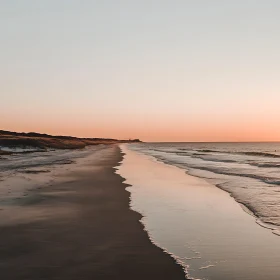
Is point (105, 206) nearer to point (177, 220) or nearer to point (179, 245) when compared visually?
point (177, 220)

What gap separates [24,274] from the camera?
7309mm

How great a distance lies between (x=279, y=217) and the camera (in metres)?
13.8

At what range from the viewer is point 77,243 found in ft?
31.8

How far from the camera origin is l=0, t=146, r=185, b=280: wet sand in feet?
24.7

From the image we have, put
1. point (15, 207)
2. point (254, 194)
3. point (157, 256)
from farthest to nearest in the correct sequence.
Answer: point (254, 194) → point (15, 207) → point (157, 256)

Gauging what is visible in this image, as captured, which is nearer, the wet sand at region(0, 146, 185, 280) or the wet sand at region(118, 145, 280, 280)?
the wet sand at region(0, 146, 185, 280)

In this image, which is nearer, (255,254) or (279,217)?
(255,254)

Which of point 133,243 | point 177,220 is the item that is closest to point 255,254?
point 133,243

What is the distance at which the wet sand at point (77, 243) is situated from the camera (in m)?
7.54

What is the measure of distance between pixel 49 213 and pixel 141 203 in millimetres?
4572

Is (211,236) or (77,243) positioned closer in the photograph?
(77,243)

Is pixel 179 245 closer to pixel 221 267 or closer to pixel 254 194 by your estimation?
pixel 221 267

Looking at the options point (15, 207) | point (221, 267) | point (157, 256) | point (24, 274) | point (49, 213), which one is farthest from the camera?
point (15, 207)

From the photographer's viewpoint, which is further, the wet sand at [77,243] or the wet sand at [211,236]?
the wet sand at [211,236]
